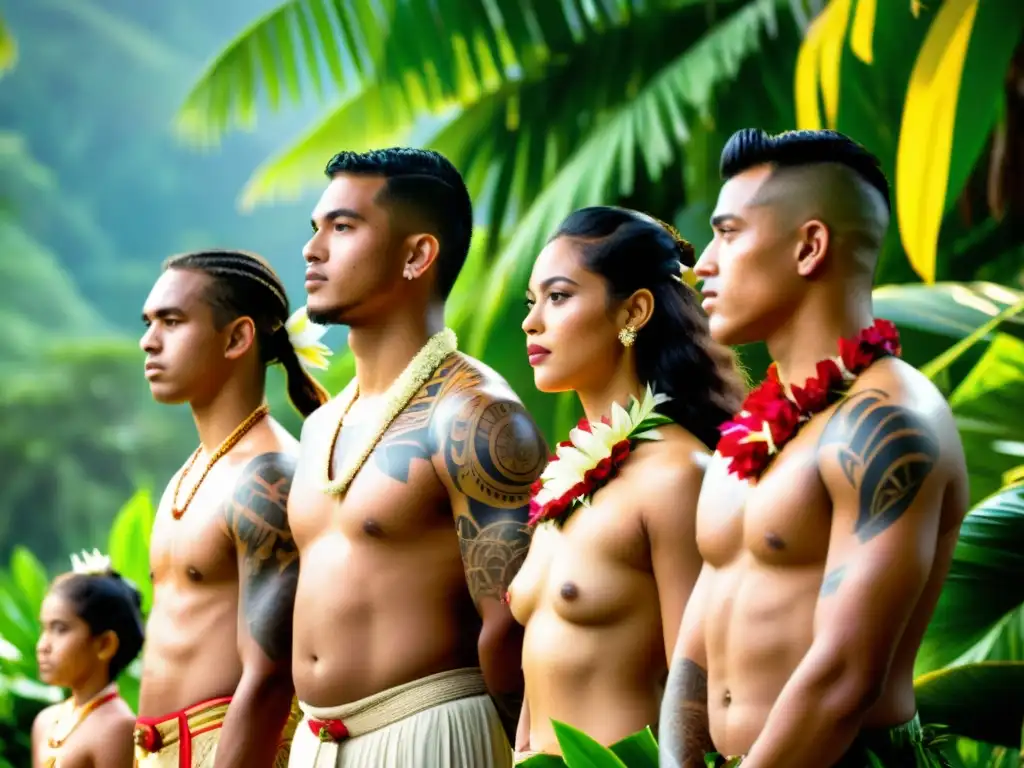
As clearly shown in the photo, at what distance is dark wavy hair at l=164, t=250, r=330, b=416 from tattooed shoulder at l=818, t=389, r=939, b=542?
2144mm

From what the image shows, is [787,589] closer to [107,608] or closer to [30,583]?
[107,608]

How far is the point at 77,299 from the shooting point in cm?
2202

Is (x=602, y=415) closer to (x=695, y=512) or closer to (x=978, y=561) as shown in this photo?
(x=695, y=512)

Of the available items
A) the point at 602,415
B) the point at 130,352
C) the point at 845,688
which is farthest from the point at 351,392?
the point at 130,352

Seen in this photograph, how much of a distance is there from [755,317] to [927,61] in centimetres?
286

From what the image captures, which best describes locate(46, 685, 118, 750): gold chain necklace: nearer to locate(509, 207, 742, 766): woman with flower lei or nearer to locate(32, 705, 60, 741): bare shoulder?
locate(32, 705, 60, 741): bare shoulder

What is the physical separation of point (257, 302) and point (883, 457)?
227 centimetres

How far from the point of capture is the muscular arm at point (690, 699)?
2.76 metres

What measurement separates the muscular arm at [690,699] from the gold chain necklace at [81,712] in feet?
8.72

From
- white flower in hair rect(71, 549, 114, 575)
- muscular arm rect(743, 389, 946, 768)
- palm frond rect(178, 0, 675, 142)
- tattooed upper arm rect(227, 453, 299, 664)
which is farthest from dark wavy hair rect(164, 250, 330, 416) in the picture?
palm frond rect(178, 0, 675, 142)

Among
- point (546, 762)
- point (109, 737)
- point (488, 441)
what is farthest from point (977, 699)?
point (109, 737)

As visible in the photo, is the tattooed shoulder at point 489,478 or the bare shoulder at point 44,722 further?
the bare shoulder at point 44,722

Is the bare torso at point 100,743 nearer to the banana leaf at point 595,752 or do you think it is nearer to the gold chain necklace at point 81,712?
the gold chain necklace at point 81,712

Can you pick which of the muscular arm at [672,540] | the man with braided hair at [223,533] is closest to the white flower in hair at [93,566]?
the man with braided hair at [223,533]
